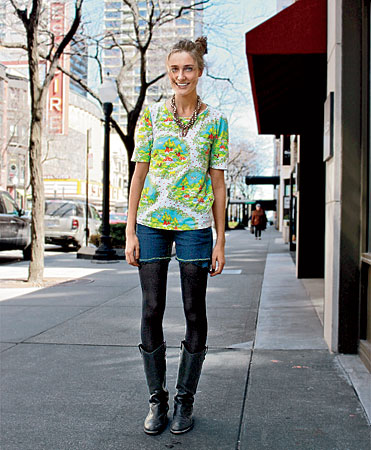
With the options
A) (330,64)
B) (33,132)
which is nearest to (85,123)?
(33,132)

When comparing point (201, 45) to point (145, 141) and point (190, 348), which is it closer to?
point (145, 141)

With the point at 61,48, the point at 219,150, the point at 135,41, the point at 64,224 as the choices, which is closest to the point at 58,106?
the point at 135,41

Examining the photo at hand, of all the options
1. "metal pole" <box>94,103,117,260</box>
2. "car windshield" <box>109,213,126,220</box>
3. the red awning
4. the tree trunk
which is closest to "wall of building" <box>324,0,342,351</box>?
the red awning

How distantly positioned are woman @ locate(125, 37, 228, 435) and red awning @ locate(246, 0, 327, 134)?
2.67 m

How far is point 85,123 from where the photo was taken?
8119cm

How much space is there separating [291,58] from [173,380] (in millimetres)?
3639

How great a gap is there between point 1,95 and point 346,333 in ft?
157

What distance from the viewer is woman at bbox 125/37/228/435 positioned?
3012mm

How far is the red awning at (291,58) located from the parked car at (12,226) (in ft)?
22.8

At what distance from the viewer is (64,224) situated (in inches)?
708

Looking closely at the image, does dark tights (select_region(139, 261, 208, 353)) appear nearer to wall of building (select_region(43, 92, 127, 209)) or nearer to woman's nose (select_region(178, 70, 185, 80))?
woman's nose (select_region(178, 70, 185, 80))

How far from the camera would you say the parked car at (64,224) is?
59.0 ft

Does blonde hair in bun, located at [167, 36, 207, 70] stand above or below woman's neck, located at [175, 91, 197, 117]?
above

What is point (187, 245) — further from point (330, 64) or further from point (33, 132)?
point (33, 132)
